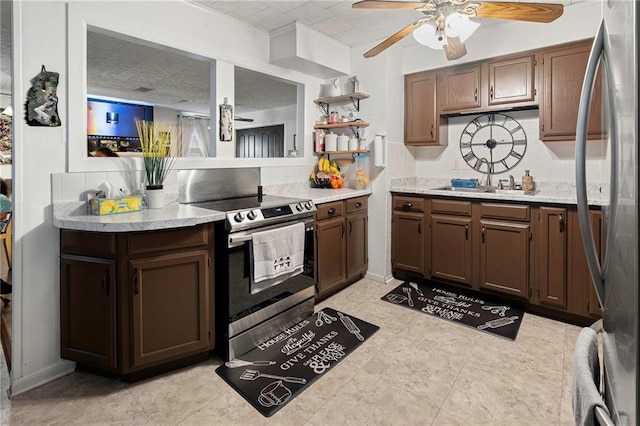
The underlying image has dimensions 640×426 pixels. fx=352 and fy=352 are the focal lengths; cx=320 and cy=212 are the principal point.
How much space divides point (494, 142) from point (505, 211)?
3.12 feet

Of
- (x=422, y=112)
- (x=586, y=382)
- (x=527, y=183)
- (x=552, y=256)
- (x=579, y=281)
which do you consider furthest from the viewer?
(x=422, y=112)

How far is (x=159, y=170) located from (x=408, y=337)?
2158 millimetres

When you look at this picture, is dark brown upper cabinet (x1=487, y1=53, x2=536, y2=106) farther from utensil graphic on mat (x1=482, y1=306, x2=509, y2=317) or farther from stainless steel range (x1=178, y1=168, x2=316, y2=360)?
stainless steel range (x1=178, y1=168, x2=316, y2=360)

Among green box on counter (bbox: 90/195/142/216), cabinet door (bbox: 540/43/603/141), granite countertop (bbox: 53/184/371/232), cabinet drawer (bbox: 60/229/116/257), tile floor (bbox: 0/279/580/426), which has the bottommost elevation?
tile floor (bbox: 0/279/580/426)

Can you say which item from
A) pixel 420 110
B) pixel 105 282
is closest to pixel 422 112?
pixel 420 110

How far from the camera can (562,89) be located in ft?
9.76

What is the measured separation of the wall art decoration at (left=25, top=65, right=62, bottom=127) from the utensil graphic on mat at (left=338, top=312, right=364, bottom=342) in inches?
93.6

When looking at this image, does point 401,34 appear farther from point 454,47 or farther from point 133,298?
point 133,298

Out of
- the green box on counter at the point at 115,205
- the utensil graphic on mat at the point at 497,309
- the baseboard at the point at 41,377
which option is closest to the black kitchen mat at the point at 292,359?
the baseboard at the point at 41,377

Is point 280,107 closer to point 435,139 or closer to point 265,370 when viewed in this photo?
point 435,139

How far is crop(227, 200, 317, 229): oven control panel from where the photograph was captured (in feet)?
7.45

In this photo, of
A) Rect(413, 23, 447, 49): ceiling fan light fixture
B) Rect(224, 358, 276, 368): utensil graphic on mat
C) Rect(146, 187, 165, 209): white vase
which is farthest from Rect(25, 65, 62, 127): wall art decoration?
Rect(413, 23, 447, 49): ceiling fan light fixture

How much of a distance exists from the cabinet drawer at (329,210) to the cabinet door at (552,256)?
66.2 inches

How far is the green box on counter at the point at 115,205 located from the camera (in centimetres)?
217
